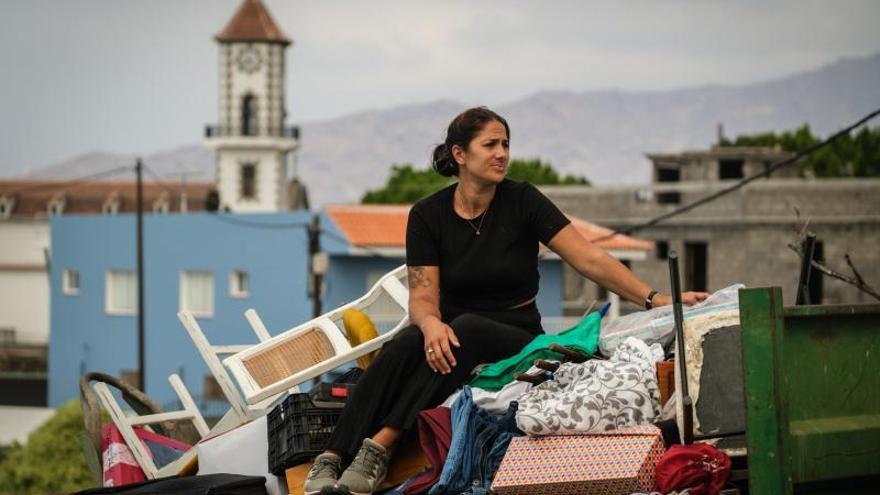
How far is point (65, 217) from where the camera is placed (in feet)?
213

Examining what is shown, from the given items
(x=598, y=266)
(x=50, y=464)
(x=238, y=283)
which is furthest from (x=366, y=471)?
(x=238, y=283)

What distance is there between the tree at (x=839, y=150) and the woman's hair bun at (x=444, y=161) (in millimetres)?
83907

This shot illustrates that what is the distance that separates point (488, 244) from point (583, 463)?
1538mm

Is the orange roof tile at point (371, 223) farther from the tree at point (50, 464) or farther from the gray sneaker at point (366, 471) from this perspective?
the gray sneaker at point (366, 471)

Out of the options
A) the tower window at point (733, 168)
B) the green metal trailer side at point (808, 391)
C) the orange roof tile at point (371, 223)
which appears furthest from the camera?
the tower window at point (733, 168)

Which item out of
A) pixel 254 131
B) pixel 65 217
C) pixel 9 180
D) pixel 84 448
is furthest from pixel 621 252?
pixel 9 180

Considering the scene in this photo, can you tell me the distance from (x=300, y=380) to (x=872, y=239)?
5543 centimetres

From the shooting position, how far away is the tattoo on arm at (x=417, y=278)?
7.08m

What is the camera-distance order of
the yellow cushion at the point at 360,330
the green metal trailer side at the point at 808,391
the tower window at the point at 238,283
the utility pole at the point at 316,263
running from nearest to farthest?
the green metal trailer side at the point at 808,391
the yellow cushion at the point at 360,330
the utility pole at the point at 316,263
the tower window at the point at 238,283

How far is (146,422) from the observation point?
8.63 metres

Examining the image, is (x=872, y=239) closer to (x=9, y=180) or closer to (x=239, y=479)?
(x=239, y=479)

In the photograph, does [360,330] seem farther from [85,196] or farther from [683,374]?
[85,196]

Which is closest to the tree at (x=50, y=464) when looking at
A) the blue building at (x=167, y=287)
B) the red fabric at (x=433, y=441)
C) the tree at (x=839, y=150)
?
the blue building at (x=167, y=287)

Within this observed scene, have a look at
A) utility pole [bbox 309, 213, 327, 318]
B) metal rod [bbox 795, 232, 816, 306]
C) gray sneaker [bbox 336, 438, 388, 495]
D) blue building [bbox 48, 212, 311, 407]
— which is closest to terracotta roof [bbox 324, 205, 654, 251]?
utility pole [bbox 309, 213, 327, 318]
